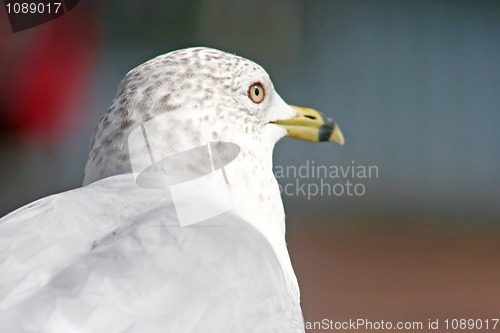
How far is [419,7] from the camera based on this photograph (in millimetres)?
3422

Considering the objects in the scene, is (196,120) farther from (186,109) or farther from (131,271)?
(131,271)

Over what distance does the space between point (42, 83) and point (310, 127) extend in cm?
157

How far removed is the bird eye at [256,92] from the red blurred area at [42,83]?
1.52 metres

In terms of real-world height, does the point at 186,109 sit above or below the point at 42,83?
above

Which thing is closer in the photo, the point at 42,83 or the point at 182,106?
the point at 182,106

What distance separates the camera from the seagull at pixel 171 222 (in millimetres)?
905

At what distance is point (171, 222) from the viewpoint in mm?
1081

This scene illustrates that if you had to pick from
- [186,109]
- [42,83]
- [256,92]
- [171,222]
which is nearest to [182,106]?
[186,109]

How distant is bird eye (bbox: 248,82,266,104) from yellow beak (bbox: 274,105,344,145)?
7cm

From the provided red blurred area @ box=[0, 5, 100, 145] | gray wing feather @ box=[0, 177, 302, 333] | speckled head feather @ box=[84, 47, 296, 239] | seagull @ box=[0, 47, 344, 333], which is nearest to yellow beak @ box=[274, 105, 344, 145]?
seagull @ box=[0, 47, 344, 333]

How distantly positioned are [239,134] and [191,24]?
190 cm

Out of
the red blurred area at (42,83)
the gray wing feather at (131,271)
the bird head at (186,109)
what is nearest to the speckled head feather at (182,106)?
the bird head at (186,109)

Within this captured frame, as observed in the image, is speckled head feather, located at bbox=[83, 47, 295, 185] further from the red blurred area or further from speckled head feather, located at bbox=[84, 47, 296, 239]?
the red blurred area

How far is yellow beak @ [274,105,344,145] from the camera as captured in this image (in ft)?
5.08
